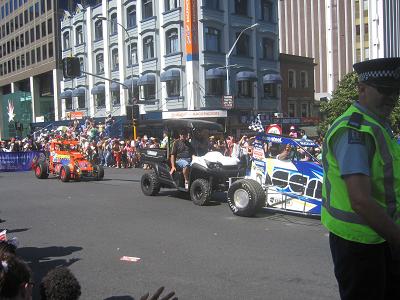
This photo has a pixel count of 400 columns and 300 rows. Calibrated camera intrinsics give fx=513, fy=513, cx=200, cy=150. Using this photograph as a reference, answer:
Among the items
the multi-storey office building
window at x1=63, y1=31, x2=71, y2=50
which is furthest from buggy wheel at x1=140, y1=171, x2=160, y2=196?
window at x1=63, y1=31, x2=71, y2=50

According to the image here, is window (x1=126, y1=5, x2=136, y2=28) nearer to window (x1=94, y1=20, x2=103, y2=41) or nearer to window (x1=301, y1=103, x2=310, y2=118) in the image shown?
window (x1=94, y1=20, x2=103, y2=41)

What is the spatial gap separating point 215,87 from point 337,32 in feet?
147

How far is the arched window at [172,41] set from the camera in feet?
122

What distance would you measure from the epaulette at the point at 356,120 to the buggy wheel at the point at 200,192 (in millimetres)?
9143

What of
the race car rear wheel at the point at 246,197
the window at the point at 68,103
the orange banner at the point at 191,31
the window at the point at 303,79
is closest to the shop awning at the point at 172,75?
the orange banner at the point at 191,31

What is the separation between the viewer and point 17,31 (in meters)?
67.2

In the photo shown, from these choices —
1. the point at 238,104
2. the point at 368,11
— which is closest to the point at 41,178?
the point at 238,104

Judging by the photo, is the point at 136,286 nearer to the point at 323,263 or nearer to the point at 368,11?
the point at 323,263

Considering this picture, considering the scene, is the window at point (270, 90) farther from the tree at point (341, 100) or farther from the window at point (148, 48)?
the tree at point (341, 100)

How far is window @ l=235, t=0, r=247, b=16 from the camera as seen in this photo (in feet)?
129

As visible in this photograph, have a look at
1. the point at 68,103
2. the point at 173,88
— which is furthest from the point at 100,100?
the point at 173,88

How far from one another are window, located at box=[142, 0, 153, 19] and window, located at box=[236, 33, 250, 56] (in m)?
7.10

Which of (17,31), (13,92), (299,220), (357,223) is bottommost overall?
(299,220)

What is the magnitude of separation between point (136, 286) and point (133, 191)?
930 centimetres
